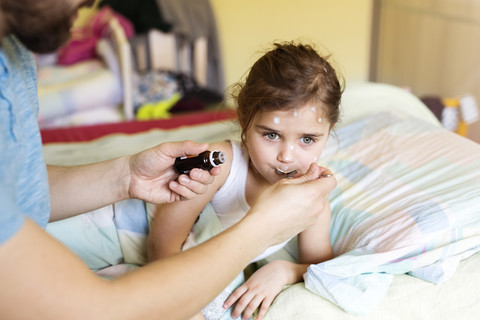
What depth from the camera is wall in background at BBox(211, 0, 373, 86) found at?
10.8ft

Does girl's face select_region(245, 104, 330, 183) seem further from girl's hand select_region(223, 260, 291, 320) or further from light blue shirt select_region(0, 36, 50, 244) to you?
light blue shirt select_region(0, 36, 50, 244)

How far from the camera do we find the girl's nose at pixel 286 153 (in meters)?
1.09

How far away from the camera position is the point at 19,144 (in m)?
0.75

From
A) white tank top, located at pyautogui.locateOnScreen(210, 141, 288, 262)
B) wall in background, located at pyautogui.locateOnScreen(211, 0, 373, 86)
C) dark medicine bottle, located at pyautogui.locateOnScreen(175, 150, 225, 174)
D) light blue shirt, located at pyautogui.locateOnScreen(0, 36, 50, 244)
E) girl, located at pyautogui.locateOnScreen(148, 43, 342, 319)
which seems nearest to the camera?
light blue shirt, located at pyautogui.locateOnScreen(0, 36, 50, 244)

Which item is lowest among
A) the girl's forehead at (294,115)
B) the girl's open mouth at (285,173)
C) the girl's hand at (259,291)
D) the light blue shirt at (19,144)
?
the girl's hand at (259,291)

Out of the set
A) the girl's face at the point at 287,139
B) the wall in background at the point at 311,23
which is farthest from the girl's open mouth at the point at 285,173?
the wall in background at the point at 311,23

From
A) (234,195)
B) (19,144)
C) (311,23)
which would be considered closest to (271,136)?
(234,195)

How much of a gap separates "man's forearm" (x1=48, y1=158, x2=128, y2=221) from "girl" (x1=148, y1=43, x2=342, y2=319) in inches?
5.6

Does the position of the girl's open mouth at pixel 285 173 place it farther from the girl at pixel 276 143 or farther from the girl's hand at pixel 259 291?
the girl's hand at pixel 259 291

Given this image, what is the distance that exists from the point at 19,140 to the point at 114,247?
55cm

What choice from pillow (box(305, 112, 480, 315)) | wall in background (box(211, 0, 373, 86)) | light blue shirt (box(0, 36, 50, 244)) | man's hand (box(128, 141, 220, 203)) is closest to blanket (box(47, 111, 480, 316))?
pillow (box(305, 112, 480, 315))

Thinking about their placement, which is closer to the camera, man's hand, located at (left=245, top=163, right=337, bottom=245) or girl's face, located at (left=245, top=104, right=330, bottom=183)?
man's hand, located at (left=245, top=163, right=337, bottom=245)

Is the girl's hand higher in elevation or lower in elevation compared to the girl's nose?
lower

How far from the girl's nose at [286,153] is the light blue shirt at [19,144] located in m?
0.50
